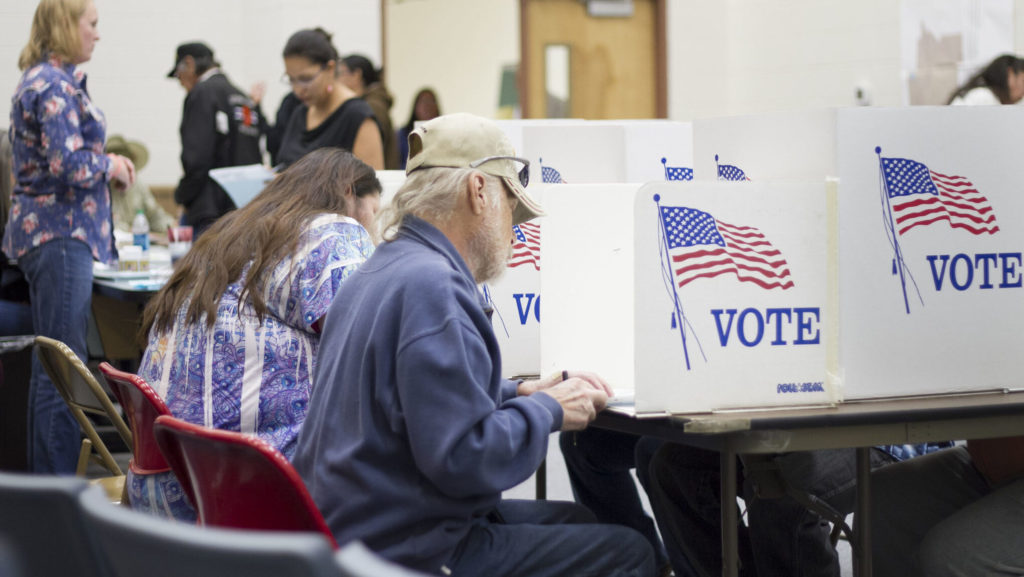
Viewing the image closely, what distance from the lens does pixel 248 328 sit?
87.5 inches

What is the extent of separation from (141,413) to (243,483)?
64cm

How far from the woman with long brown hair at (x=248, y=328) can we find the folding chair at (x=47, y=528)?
1.00 metres

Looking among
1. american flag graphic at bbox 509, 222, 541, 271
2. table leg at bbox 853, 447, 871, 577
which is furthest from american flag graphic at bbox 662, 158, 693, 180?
table leg at bbox 853, 447, 871, 577

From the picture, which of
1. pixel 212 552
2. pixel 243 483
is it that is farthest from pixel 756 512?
pixel 212 552

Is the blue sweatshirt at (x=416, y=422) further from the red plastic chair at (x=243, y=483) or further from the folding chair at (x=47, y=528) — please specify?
the folding chair at (x=47, y=528)

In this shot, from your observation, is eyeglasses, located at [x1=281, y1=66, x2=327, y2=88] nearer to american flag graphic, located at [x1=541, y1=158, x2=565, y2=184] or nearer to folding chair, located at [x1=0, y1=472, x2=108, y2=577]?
american flag graphic, located at [x1=541, y1=158, x2=565, y2=184]

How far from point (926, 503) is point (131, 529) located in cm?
187

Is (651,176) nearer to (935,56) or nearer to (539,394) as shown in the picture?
(539,394)

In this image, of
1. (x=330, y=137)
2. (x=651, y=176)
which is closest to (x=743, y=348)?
(x=651, y=176)

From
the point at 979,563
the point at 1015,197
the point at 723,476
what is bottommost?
the point at 979,563

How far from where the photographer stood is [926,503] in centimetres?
243

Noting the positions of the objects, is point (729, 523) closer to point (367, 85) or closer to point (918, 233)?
point (918, 233)

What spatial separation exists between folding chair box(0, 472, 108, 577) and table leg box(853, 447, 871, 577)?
1.34 m

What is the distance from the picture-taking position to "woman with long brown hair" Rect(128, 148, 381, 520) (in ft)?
7.27
